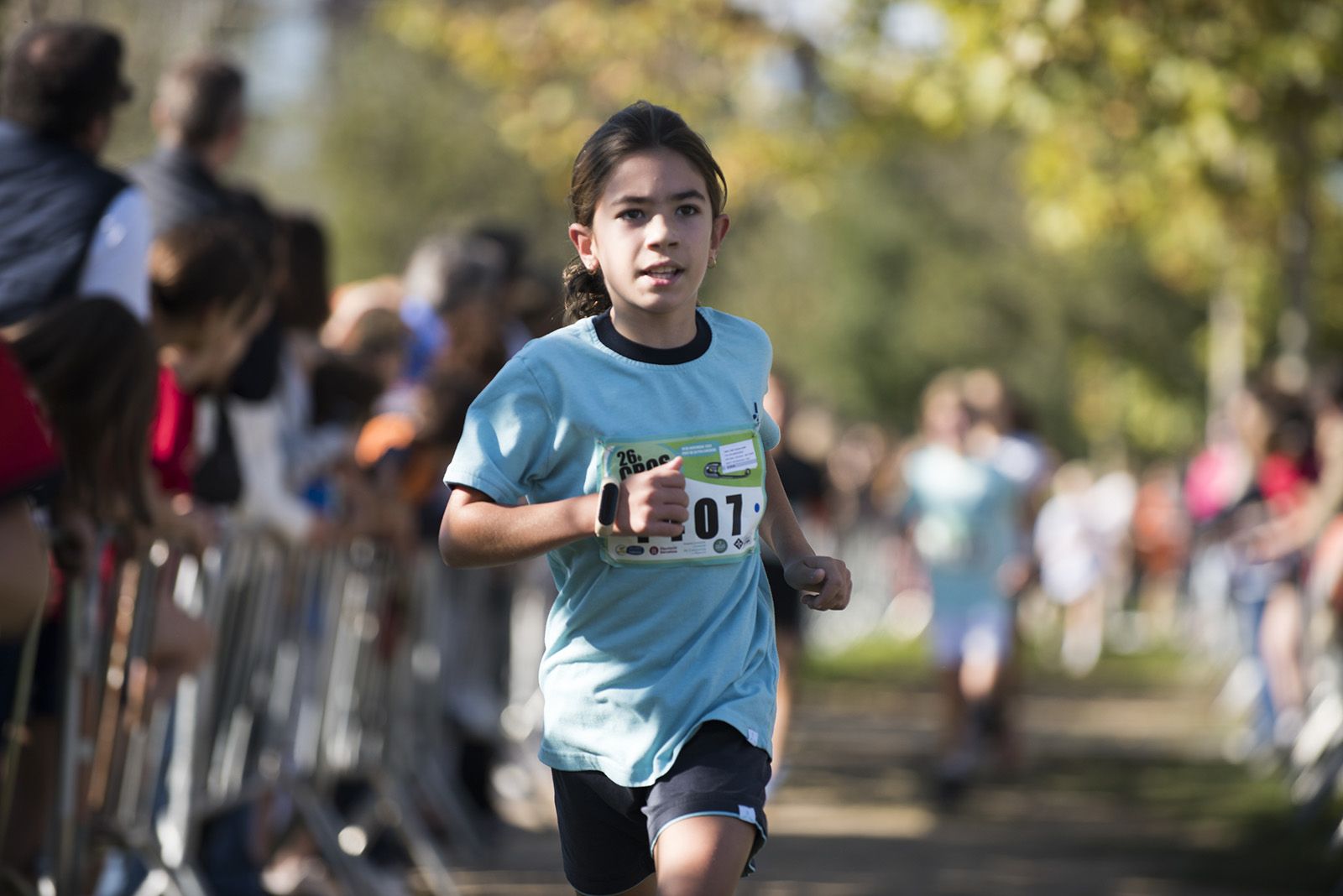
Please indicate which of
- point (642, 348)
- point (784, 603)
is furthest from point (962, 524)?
point (642, 348)

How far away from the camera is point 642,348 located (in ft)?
12.1

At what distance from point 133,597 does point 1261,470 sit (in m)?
8.53

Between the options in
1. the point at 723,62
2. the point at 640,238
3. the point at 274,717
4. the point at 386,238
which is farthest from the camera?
the point at 386,238

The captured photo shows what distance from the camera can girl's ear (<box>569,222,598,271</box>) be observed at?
376cm

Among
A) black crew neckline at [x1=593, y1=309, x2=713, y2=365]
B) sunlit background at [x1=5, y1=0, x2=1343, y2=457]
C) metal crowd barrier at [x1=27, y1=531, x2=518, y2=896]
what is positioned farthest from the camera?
sunlit background at [x1=5, y1=0, x2=1343, y2=457]

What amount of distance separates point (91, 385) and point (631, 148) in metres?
1.24

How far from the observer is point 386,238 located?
3188 centimetres

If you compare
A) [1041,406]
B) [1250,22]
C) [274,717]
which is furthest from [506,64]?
[1041,406]

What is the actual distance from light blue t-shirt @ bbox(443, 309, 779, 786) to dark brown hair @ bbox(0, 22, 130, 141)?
6.18 ft

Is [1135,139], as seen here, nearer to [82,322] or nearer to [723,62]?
[723,62]

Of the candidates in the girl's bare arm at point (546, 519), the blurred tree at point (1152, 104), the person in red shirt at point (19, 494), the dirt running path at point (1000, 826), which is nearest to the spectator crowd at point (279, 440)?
the person in red shirt at point (19, 494)

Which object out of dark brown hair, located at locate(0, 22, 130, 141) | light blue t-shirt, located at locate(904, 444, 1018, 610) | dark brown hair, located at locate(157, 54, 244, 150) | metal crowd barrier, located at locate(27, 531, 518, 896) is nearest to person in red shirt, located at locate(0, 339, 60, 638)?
metal crowd barrier, located at locate(27, 531, 518, 896)

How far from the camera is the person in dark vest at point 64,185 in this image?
4809 mm

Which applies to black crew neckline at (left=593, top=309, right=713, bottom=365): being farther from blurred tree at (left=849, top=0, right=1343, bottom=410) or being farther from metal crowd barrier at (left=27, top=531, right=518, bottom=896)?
blurred tree at (left=849, top=0, right=1343, bottom=410)
